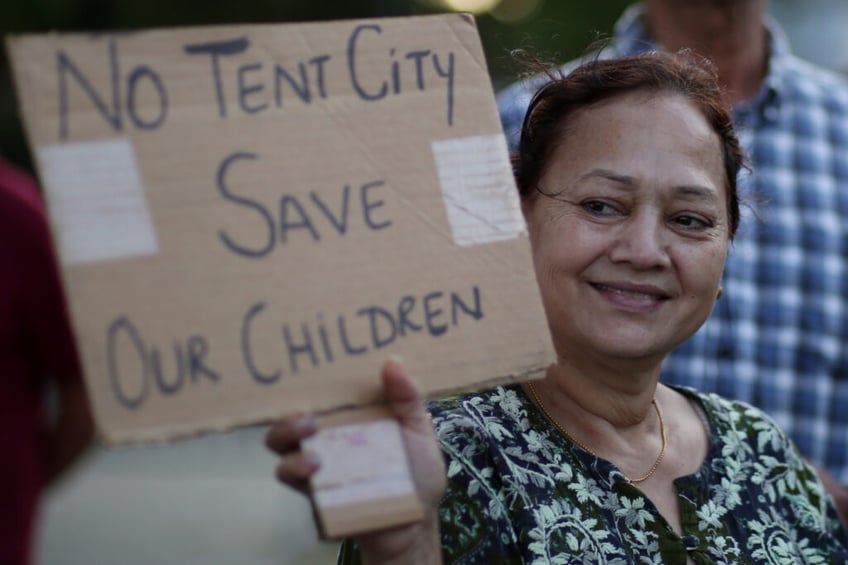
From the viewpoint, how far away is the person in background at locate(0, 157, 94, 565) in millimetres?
3098

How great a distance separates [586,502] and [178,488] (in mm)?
6684

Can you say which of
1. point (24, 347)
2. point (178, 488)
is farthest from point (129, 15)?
point (24, 347)

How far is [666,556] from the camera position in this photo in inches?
77.1

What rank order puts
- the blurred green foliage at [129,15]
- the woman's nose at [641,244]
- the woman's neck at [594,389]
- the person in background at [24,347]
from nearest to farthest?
the woman's nose at [641,244]
the woman's neck at [594,389]
the person in background at [24,347]
the blurred green foliage at [129,15]

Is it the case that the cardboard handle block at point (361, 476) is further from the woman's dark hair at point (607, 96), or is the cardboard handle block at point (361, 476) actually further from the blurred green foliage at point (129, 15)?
the blurred green foliage at point (129, 15)

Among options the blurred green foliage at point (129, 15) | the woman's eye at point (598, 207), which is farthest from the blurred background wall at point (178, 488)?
the woman's eye at point (598, 207)

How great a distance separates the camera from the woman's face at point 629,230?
2006 millimetres

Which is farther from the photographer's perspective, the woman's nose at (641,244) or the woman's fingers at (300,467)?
the woman's nose at (641,244)

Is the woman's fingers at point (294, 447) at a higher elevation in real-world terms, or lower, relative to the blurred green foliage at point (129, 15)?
lower

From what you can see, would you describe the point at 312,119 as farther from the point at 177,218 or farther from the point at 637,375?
the point at 637,375

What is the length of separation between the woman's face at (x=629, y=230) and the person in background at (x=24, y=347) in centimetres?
165

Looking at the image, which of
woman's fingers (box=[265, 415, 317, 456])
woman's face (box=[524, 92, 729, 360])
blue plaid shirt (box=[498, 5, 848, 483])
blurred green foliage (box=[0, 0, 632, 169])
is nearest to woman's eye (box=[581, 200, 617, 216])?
woman's face (box=[524, 92, 729, 360])

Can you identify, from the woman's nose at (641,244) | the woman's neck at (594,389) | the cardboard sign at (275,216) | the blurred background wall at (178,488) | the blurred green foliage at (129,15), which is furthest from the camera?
the blurred green foliage at (129,15)

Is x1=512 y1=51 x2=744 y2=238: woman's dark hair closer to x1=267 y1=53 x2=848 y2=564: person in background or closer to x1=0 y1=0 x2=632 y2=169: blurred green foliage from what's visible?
x1=267 y1=53 x2=848 y2=564: person in background
